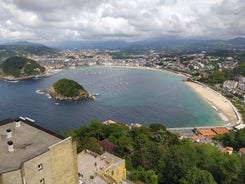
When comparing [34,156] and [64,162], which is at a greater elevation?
[34,156]

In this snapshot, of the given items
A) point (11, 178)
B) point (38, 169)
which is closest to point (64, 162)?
point (38, 169)

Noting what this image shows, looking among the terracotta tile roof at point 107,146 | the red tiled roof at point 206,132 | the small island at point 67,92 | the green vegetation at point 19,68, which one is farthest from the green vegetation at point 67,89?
the green vegetation at point 19,68

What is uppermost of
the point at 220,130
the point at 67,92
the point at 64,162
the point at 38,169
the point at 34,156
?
the point at 34,156

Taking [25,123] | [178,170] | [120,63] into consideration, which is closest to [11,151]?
[25,123]

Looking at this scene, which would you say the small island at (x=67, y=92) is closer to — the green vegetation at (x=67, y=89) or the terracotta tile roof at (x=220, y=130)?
the green vegetation at (x=67, y=89)

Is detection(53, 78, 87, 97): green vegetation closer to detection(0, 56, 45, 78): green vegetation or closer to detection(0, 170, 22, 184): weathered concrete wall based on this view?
detection(0, 56, 45, 78): green vegetation

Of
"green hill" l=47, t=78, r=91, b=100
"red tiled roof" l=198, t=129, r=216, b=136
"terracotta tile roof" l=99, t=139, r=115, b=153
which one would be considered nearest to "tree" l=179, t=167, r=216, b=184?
"terracotta tile roof" l=99, t=139, r=115, b=153

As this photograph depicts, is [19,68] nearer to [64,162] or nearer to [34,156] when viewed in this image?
[64,162]

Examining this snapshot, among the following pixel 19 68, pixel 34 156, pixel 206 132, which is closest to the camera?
pixel 34 156
